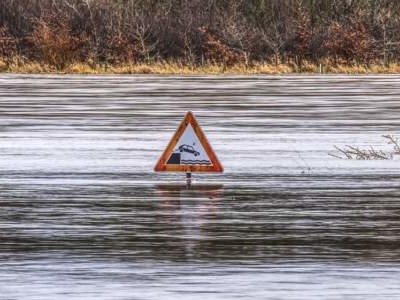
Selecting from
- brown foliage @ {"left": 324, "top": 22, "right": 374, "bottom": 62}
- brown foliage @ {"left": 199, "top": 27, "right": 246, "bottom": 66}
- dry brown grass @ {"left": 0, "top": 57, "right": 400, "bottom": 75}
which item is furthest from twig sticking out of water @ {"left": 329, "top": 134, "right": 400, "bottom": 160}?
brown foliage @ {"left": 324, "top": 22, "right": 374, "bottom": 62}

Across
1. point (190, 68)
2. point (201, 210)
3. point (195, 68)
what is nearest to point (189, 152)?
point (201, 210)

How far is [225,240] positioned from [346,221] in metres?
1.74

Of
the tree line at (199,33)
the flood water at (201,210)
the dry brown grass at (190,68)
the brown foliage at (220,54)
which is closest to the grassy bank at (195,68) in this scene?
the dry brown grass at (190,68)

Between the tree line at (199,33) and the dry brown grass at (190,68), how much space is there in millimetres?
602

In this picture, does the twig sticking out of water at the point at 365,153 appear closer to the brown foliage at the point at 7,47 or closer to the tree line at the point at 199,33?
the tree line at the point at 199,33

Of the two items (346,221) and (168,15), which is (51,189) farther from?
(168,15)

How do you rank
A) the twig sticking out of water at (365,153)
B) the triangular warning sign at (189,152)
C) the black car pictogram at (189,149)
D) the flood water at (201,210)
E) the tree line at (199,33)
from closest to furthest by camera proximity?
the flood water at (201,210) → the triangular warning sign at (189,152) → the black car pictogram at (189,149) → the twig sticking out of water at (365,153) → the tree line at (199,33)

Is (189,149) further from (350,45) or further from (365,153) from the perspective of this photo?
(350,45)

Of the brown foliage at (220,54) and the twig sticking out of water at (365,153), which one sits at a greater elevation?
the brown foliage at (220,54)

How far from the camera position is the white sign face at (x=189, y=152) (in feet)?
59.2

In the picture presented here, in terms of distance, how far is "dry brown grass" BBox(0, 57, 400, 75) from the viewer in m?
58.7

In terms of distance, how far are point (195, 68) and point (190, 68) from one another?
0.34 metres

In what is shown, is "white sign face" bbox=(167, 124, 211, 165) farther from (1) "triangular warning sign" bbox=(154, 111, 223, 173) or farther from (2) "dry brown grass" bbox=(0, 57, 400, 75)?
(2) "dry brown grass" bbox=(0, 57, 400, 75)

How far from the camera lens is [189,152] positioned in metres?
18.2
